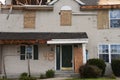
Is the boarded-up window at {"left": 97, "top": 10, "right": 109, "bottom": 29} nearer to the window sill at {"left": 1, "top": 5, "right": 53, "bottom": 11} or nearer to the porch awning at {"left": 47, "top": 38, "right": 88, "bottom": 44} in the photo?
the porch awning at {"left": 47, "top": 38, "right": 88, "bottom": 44}

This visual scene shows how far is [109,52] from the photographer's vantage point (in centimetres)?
2678

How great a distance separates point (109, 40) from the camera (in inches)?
1063

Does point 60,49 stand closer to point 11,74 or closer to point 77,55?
point 77,55

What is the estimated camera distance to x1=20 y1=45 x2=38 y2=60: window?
2662 centimetres

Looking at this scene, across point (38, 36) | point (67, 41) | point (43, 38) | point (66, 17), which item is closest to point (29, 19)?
point (38, 36)

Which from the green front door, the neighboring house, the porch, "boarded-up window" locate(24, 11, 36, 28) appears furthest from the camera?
"boarded-up window" locate(24, 11, 36, 28)

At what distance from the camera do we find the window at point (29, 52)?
87.4 feet

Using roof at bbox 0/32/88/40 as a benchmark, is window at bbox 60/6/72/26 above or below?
above

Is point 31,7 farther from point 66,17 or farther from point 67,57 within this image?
point 67,57

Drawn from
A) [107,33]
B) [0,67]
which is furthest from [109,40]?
[0,67]

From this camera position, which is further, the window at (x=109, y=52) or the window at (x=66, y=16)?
the window at (x=66, y=16)

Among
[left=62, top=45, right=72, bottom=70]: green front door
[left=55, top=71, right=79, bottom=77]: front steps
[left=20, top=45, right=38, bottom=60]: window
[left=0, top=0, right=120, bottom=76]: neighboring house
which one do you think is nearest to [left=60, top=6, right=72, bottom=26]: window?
[left=0, top=0, right=120, bottom=76]: neighboring house

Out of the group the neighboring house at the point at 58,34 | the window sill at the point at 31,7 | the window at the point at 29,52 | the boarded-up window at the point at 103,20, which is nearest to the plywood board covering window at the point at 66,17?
the neighboring house at the point at 58,34

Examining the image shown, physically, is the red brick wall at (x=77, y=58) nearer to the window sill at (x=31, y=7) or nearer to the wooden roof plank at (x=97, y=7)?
the wooden roof plank at (x=97, y=7)
